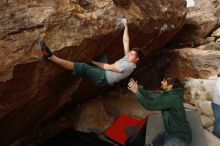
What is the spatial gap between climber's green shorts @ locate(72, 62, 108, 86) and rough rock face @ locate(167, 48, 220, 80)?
186 inches

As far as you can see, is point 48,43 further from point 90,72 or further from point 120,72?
point 120,72

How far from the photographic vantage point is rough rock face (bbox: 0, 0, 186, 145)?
5.84m

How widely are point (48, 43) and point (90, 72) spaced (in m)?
0.97

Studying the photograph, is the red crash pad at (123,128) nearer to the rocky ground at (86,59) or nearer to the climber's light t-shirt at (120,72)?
the rocky ground at (86,59)

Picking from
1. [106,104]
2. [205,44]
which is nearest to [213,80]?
[205,44]

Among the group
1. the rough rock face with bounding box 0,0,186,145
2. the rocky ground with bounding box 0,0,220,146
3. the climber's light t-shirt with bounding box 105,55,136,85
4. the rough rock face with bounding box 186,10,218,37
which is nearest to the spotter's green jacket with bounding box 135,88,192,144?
the climber's light t-shirt with bounding box 105,55,136,85

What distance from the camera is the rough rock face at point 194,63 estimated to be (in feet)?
33.7

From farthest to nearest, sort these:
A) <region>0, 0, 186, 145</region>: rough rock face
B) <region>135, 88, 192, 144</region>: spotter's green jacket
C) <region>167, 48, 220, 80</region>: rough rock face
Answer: <region>167, 48, 220, 80</region>: rough rock face → <region>135, 88, 192, 144</region>: spotter's green jacket → <region>0, 0, 186, 145</region>: rough rock face

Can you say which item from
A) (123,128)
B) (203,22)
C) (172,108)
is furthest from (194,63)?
(172,108)

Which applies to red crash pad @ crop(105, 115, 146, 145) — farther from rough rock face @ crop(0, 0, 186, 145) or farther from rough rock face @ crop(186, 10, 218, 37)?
rough rock face @ crop(186, 10, 218, 37)

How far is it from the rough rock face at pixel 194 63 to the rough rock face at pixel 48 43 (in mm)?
2667

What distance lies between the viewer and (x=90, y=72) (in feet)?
21.4

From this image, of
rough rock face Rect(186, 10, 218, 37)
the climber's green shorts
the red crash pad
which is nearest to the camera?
the climber's green shorts

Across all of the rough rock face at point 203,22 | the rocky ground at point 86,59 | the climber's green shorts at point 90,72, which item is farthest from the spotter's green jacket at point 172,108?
the rough rock face at point 203,22
